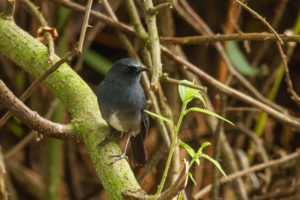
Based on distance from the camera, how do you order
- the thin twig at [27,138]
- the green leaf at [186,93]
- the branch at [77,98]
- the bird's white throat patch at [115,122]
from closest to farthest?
1. the green leaf at [186,93]
2. the branch at [77,98]
3. the bird's white throat patch at [115,122]
4. the thin twig at [27,138]

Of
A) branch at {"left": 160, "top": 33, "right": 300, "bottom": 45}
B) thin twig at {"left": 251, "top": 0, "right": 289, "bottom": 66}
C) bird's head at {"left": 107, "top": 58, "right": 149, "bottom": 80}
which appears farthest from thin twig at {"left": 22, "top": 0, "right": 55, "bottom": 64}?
thin twig at {"left": 251, "top": 0, "right": 289, "bottom": 66}

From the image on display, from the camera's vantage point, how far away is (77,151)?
488cm

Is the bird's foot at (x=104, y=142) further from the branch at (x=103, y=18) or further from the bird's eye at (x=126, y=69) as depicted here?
the branch at (x=103, y=18)

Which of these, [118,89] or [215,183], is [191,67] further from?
[215,183]

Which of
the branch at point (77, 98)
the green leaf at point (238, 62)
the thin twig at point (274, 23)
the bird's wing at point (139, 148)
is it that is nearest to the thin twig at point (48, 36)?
the branch at point (77, 98)

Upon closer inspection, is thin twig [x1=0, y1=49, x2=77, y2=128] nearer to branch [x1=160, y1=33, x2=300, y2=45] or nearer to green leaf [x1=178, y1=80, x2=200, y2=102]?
green leaf [x1=178, y1=80, x2=200, y2=102]

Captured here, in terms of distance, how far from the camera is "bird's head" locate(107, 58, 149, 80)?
2.83 meters

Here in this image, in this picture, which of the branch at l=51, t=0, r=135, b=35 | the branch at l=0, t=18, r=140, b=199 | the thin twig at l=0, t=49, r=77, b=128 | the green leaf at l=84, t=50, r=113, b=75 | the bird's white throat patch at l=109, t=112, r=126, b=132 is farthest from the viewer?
the green leaf at l=84, t=50, r=113, b=75

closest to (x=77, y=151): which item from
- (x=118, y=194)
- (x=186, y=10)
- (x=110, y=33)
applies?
(x=110, y=33)

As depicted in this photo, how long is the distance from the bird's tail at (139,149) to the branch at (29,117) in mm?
988

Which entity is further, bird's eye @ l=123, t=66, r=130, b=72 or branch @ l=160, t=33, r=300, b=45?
bird's eye @ l=123, t=66, r=130, b=72

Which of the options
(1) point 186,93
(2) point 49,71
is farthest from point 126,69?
(1) point 186,93

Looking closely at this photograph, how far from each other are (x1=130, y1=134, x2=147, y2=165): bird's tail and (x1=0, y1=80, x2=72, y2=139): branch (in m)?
0.99

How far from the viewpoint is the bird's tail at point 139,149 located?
320 centimetres
